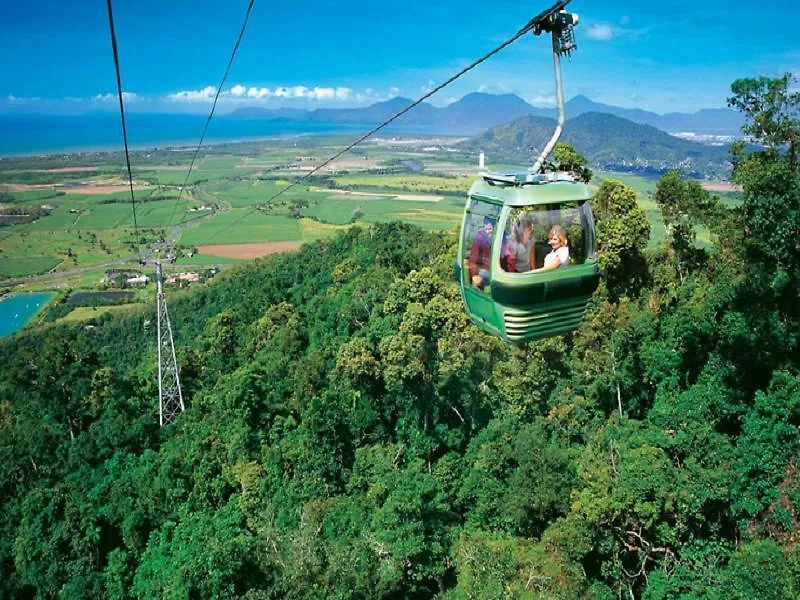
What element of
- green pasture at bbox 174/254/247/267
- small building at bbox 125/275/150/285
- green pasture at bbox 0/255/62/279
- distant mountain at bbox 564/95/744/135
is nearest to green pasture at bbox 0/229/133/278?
green pasture at bbox 0/255/62/279

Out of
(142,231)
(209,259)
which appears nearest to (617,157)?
(209,259)

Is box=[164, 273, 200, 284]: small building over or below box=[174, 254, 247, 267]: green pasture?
below

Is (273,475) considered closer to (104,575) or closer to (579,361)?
(104,575)

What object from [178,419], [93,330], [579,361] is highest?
[579,361]

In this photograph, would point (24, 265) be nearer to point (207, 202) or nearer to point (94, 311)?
point (94, 311)

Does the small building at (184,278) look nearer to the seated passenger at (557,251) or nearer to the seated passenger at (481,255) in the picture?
the seated passenger at (481,255)

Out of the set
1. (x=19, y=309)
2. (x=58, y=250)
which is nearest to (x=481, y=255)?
(x=19, y=309)

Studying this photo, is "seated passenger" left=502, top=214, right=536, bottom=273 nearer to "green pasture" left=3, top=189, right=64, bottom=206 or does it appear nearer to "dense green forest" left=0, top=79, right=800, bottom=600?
"dense green forest" left=0, top=79, right=800, bottom=600
